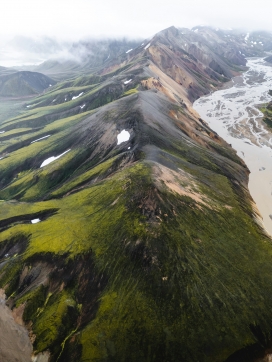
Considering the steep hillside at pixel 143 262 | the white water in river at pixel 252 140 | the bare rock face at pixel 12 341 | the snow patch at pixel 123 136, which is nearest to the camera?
the steep hillside at pixel 143 262

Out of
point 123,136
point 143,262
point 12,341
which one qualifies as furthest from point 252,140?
point 12,341

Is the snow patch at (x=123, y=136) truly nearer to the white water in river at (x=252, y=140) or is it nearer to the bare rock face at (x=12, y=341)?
the white water in river at (x=252, y=140)

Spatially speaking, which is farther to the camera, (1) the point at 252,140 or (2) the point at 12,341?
(1) the point at 252,140

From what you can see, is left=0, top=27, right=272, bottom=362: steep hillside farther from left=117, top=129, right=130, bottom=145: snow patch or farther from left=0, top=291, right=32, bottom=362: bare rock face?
left=117, top=129, right=130, bottom=145: snow patch

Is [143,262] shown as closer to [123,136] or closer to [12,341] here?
[12,341]

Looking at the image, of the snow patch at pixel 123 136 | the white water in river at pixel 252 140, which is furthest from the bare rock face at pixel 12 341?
the snow patch at pixel 123 136

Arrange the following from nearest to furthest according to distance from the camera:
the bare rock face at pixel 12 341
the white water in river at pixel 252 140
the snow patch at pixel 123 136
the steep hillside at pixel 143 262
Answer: the steep hillside at pixel 143 262 < the bare rock face at pixel 12 341 < the white water in river at pixel 252 140 < the snow patch at pixel 123 136

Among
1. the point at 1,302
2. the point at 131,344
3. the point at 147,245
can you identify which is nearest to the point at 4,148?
the point at 1,302
